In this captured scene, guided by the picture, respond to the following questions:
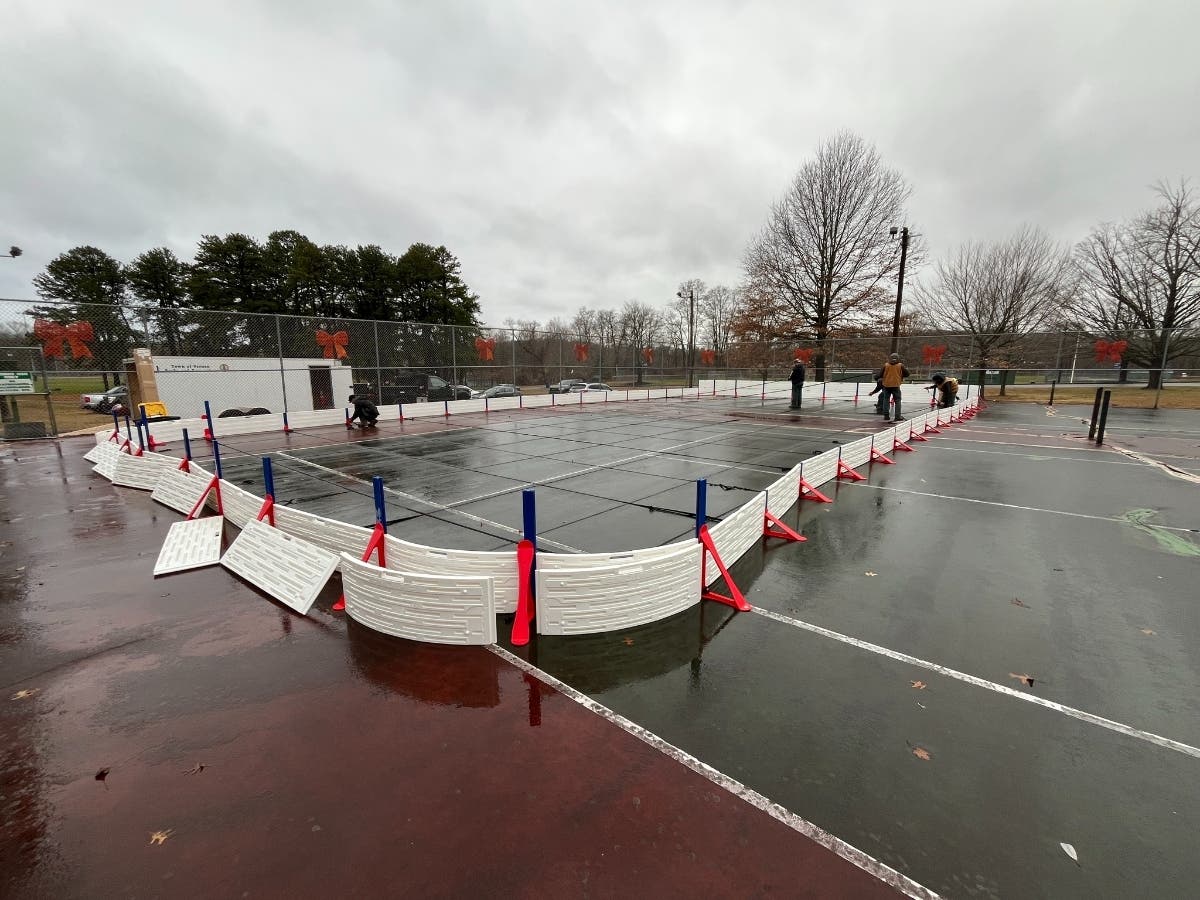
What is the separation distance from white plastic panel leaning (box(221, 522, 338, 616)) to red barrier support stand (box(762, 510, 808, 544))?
16.1ft

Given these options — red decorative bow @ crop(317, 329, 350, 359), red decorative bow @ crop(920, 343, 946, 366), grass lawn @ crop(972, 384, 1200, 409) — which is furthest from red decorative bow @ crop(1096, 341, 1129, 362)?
red decorative bow @ crop(317, 329, 350, 359)

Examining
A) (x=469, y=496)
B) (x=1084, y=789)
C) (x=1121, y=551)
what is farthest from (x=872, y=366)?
(x=1084, y=789)

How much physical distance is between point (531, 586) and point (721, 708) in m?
1.77

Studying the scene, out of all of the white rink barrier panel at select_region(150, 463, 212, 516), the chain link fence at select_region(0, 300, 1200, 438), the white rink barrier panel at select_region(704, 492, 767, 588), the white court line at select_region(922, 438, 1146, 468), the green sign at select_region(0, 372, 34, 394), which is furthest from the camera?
the chain link fence at select_region(0, 300, 1200, 438)

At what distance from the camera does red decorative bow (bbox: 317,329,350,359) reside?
18.0 metres

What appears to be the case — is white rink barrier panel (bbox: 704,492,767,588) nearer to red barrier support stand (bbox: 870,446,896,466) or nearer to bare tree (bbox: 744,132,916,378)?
red barrier support stand (bbox: 870,446,896,466)

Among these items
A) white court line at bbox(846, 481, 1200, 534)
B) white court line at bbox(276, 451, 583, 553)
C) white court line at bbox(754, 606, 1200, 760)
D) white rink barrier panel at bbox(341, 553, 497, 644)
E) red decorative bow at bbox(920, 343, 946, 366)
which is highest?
red decorative bow at bbox(920, 343, 946, 366)

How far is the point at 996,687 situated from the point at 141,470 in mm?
12557

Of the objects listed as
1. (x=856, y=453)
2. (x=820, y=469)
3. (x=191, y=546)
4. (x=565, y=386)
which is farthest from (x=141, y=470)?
(x=565, y=386)

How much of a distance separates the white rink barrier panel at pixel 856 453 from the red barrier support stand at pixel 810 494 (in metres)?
1.92

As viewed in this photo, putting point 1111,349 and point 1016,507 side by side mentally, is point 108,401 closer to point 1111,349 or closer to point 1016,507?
point 1016,507

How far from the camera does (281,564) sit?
16.2 feet

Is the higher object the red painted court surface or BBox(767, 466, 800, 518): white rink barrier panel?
BBox(767, 466, 800, 518): white rink barrier panel

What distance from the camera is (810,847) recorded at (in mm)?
2201
